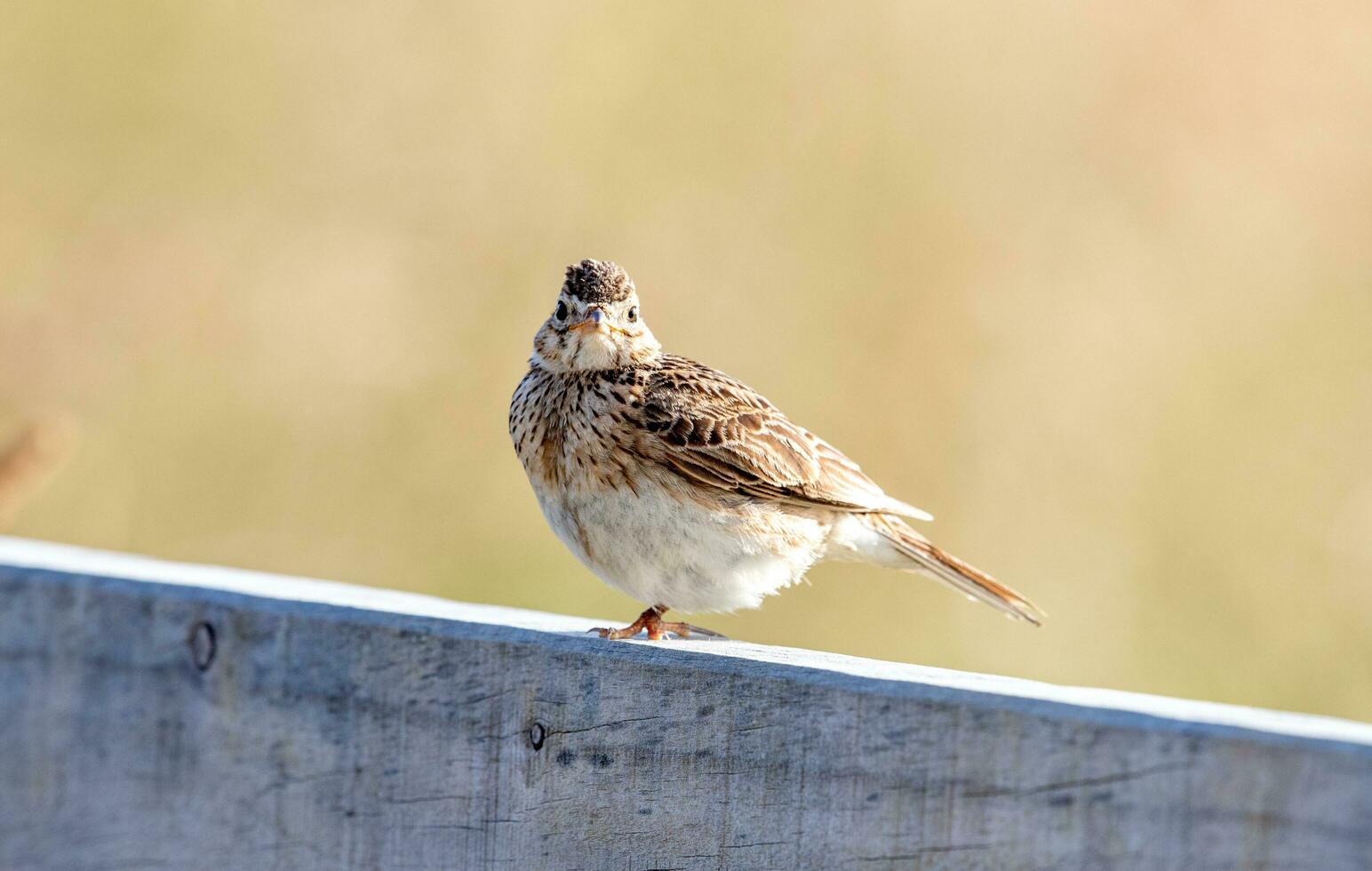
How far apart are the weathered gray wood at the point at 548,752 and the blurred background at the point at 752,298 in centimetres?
350

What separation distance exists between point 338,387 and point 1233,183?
4365 mm

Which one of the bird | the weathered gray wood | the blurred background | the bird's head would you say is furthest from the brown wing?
the blurred background

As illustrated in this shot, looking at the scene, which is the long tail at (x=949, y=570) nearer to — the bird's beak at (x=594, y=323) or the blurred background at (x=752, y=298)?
the bird's beak at (x=594, y=323)

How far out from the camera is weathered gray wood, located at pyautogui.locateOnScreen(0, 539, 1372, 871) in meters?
2.14

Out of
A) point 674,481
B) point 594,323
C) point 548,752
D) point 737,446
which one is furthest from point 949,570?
point 548,752

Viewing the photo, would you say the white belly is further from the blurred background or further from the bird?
the blurred background

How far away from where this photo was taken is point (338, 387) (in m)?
7.87

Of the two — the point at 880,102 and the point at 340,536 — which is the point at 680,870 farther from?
the point at 880,102

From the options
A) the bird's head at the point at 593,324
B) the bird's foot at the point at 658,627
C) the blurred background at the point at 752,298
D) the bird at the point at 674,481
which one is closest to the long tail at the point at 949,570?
the bird at the point at 674,481

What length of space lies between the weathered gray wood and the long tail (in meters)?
1.32

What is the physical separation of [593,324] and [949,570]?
122cm

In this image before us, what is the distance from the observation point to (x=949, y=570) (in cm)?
477

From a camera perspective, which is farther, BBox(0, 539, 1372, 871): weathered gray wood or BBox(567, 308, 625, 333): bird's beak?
BBox(567, 308, 625, 333): bird's beak

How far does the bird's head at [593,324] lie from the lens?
15.5 feet
